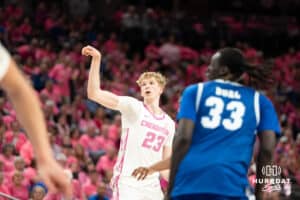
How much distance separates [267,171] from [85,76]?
10689 millimetres

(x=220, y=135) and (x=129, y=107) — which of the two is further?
(x=129, y=107)

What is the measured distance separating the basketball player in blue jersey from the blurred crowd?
151 inches

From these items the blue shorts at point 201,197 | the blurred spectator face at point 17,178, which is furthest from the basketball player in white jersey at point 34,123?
the blurred spectator face at point 17,178

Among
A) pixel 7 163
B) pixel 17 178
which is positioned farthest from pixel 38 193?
pixel 7 163

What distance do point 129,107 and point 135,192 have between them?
2.41 feet

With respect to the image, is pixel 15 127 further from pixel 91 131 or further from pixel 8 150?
pixel 91 131

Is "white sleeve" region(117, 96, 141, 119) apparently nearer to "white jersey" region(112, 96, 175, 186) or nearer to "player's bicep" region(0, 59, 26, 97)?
"white jersey" region(112, 96, 175, 186)

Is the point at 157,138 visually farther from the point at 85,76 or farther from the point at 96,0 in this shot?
the point at 96,0

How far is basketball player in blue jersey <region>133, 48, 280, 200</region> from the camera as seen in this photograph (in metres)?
4.37

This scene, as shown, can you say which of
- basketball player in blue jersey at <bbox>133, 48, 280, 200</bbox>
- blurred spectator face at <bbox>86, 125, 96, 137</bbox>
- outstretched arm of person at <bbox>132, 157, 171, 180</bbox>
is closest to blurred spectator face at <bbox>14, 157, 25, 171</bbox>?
blurred spectator face at <bbox>86, 125, 96, 137</bbox>

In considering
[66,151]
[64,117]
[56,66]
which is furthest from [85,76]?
[66,151]

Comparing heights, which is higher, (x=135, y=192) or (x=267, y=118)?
(x=267, y=118)

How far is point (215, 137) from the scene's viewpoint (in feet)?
14.4

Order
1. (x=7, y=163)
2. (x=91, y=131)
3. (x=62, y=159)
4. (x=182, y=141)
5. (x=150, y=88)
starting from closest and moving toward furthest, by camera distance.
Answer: (x=182, y=141) < (x=150, y=88) < (x=7, y=163) < (x=62, y=159) < (x=91, y=131)
